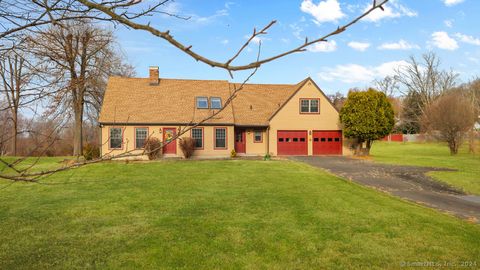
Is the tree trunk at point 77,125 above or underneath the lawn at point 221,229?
above

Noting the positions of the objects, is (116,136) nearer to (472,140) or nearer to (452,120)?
(452,120)

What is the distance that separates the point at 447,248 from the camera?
6934 mm

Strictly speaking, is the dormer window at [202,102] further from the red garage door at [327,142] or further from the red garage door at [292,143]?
the red garage door at [327,142]

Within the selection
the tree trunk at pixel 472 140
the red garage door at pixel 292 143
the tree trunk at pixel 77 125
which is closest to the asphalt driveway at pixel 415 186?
the red garage door at pixel 292 143

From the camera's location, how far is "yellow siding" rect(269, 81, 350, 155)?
1174 inches

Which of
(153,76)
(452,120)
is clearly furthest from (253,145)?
(452,120)

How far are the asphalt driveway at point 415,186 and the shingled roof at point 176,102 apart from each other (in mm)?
9583

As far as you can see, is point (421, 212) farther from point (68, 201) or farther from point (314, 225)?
point (68, 201)

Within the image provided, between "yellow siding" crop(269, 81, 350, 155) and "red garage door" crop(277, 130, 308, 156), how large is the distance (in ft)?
1.10

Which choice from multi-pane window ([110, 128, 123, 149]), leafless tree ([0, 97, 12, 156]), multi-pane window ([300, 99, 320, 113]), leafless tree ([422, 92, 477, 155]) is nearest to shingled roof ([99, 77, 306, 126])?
multi-pane window ([300, 99, 320, 113])

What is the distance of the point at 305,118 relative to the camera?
98.8 feet

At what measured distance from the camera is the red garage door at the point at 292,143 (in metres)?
29.9

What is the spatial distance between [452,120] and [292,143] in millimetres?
14380

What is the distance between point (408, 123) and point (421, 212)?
66.3m
